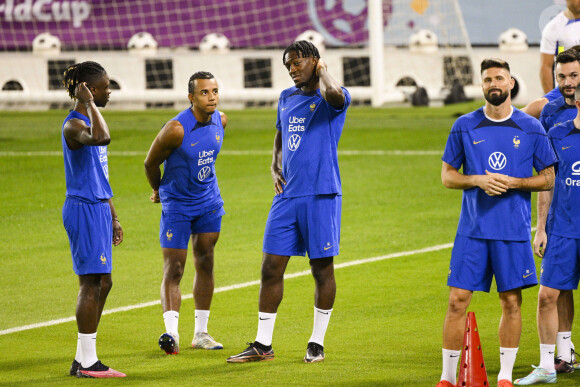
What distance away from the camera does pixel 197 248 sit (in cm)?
771

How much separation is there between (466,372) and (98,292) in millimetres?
2502

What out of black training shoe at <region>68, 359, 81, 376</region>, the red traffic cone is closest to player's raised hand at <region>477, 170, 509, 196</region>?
the red traffic cone

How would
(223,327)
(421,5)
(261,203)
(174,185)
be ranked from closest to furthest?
(174,185)
(223,327)
(261,203)
(421,5)

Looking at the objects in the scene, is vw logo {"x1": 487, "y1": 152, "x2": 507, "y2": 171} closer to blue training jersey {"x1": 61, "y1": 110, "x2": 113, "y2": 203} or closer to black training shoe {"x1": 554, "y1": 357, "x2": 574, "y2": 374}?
black training shoe {"x1": 554, "y1": 357, "x2": 574, "y2": 374}

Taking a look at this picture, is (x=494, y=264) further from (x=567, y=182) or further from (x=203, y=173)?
(x=203, y=173)

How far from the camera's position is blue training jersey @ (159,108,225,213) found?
7.54 meters

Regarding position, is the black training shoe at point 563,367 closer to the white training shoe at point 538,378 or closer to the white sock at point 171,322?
the white training shoe at point 538,378

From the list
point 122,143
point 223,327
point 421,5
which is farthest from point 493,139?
point 421,5

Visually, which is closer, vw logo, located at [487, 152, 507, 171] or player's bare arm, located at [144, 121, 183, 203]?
vw logo, located at [487, 152, 507, 171]

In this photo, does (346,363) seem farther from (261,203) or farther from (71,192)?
(261,203)

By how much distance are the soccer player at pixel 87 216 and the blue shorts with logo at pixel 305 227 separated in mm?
1144

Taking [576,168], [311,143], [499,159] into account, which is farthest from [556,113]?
[311,143]

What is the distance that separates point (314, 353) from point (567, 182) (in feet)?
6.71

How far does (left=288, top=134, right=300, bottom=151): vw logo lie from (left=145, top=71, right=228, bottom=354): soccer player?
0.71 m
